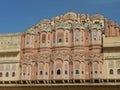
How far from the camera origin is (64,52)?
33.3 m

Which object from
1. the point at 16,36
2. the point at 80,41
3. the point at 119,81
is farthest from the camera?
the point at 16,36

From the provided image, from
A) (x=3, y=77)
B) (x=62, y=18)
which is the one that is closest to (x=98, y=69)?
(x=62, y=18)

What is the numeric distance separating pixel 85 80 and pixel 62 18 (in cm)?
918

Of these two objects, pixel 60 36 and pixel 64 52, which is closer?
pixel 64 52

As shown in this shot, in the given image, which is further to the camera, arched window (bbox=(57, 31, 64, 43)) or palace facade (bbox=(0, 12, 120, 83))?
arched window (bbox=(57, 31, 64, 43))

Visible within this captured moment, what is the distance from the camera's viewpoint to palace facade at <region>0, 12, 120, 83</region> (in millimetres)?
32094

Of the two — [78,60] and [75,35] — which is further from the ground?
[75,35]

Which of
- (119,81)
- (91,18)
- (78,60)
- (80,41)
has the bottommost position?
(119,81)

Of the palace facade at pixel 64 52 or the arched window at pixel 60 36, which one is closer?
the palace facade at pixel 64 52

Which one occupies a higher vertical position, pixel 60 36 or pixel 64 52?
pixel 60 36

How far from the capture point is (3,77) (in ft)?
115

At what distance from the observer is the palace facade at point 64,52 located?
32.1 meters

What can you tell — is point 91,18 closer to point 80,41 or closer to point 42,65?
point 80,41

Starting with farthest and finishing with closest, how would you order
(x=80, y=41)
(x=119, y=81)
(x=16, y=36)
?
(x=16, y=36)
(x=80, y=41)
(x=119, y=81)
